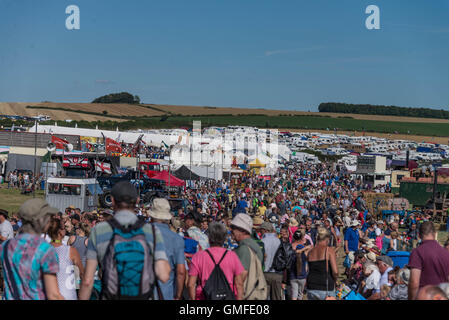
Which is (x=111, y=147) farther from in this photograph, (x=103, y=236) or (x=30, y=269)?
(x=30, y=269)

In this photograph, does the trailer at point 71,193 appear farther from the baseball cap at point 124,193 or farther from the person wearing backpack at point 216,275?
the baseball cap at point 124,193

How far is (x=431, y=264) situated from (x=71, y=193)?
19161 mm

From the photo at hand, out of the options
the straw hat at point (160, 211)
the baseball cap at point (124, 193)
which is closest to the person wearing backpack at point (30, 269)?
the baseball cap at point (124, 193)

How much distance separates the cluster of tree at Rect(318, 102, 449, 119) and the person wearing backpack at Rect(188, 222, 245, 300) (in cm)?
15320

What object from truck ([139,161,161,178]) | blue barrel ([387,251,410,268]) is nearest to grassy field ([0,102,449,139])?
truck ([139,161,161,178])

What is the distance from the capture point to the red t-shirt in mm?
5125

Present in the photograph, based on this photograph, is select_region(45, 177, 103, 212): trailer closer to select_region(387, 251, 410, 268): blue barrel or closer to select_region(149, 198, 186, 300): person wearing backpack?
select_region(387, 251, 410, 268): blue barrel

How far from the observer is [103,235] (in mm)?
3893

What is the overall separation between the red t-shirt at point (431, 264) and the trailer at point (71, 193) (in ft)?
60.9

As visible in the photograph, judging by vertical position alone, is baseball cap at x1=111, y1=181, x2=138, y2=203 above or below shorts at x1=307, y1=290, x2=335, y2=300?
above

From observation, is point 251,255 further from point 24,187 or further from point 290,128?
point 290,128

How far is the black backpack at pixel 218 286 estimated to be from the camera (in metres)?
4.68

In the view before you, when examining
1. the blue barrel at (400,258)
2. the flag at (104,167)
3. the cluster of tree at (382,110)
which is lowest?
the blue barrel at (400,258)
